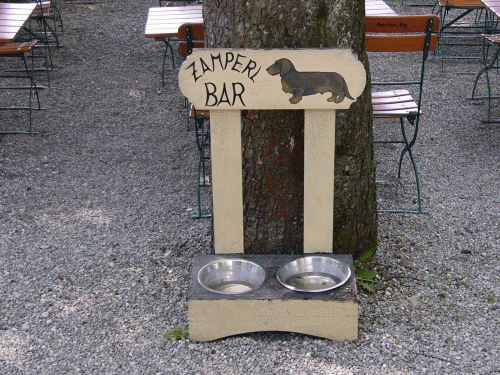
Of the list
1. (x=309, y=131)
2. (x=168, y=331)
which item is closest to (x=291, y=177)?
(x=309, y=131)

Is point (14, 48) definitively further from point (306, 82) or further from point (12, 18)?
point (306, 82)

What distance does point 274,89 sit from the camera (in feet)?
10.6

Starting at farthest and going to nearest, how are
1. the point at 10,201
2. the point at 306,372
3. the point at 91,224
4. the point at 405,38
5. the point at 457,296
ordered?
1. the point at 10,201
2. the point at 91,224
3. the point at 405,38
4. the point at 457,296
5. the point at 306,372

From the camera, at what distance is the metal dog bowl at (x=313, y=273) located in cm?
344

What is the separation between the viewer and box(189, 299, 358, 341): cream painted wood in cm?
323

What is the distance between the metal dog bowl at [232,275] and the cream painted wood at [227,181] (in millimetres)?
95

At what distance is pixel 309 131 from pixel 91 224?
1.69 m

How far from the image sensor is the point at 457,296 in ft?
12.1

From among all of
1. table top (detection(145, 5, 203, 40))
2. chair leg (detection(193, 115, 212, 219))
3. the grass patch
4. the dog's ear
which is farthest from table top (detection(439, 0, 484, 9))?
the grass patch

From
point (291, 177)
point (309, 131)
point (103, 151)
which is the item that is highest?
point (309, 131)

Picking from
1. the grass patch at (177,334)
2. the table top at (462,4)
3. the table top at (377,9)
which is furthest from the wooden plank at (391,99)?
the table top at (462,4)

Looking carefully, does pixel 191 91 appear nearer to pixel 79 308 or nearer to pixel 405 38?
pixel 79 308

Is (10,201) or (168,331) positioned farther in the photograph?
(10,201)

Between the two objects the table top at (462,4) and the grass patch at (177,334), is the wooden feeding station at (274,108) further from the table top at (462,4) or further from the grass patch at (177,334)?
the table top at (462,4)
